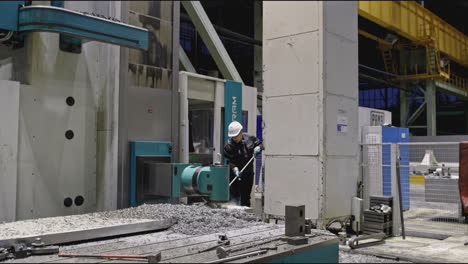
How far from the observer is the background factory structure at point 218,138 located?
2905mm

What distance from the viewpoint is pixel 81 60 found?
462 centimetres

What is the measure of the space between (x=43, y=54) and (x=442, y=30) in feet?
13.1

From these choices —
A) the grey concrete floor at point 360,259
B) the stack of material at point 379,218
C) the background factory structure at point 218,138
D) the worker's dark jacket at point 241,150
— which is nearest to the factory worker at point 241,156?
the worker's dark jacket at point 241,150

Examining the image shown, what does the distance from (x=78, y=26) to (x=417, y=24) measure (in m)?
3.10

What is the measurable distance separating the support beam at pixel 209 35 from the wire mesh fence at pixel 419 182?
2616 millimetres

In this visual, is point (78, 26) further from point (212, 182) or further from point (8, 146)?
point (212, 182)

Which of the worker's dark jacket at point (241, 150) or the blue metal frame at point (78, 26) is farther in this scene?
the worker's dark jacket at point (241, 150)

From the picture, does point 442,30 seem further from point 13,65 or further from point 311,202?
point 13,65

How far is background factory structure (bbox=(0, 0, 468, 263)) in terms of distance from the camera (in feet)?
9.53

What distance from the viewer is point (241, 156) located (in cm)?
493

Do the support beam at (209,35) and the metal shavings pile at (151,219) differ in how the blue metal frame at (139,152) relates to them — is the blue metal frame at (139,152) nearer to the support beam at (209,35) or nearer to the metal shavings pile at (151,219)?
the metal shavings pile at (151,219)

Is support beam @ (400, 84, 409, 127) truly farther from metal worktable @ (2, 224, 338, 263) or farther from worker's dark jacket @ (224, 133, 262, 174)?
metal worktable @ (2, 224, 338, 263)

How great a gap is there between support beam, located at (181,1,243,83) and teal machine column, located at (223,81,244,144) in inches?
43.8

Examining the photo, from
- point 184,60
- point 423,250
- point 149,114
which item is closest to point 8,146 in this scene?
point 149,114
